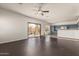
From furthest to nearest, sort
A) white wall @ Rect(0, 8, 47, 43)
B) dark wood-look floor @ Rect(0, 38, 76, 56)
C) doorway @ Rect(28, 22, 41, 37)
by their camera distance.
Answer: doorway @ Rect(28, 22, 41, 37)
white wall @ Rect(0, 8, 47, 43)
dark wood-look floor @ Rect(0, 38, 76, 56)

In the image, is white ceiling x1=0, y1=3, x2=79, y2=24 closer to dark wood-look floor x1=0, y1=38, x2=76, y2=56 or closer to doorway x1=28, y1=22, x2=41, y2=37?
doorway x1=28, y1=22, x2=41, y2=37

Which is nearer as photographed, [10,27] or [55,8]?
[55,8]

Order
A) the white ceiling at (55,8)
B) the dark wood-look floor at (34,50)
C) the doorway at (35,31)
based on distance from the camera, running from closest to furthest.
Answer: the white ceiling at (55,8) → the dark wood-look floor at (34,50) → the doorway at (35,31)

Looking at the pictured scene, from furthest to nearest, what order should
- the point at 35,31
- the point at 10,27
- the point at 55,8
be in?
the point at 35,31, the point at 10,27, the point at 55,8

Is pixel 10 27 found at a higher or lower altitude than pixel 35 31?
higher

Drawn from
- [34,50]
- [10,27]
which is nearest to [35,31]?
[10,27]

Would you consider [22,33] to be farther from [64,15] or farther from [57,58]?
[57,58]

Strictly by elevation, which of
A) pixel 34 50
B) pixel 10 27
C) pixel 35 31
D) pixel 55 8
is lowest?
pixel 34 50

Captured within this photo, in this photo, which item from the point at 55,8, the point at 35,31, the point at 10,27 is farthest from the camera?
the point at 35,31

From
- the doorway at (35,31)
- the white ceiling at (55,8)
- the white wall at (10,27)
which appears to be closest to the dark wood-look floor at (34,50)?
the white wall at (10,27)

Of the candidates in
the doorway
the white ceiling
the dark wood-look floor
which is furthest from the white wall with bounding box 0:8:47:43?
the dark wood-look floor

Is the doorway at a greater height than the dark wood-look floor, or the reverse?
the doorway

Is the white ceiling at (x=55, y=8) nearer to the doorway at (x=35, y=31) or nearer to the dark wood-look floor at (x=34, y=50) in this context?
the doorway at (x=35, y=31)

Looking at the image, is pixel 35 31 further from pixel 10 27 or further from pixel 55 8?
pixel 55 8
